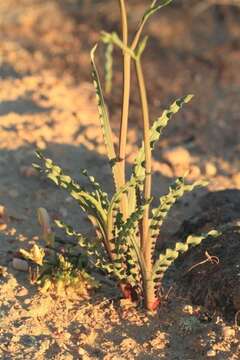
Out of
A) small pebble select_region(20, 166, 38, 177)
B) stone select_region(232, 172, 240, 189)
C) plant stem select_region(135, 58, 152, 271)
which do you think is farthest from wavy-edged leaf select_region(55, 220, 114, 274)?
stone select_region(232, 172, 240, 189)

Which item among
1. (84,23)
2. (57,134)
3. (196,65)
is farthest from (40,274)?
(84,23)

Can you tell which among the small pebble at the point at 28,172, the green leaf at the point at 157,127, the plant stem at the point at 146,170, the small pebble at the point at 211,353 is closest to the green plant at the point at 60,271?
the plant stem at the point at 146,170

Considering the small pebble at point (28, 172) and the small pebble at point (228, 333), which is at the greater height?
the small pebble at point (28, 172)

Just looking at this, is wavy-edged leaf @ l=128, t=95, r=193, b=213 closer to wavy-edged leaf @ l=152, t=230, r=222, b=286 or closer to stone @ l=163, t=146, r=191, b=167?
wavy-edged leaf @ l=152, t=230, r=222, b=286

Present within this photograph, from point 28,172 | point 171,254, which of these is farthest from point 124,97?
point 28,172

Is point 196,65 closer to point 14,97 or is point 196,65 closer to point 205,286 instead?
point 14,97

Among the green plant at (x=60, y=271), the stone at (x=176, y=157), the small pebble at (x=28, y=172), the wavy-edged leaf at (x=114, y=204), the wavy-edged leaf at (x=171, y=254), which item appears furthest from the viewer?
the stone at (x=176, y=157)

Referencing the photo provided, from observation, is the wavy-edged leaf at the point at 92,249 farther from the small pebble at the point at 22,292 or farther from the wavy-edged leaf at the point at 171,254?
the small pebble at the point at 22,292

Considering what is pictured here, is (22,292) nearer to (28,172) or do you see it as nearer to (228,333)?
(228,333)
